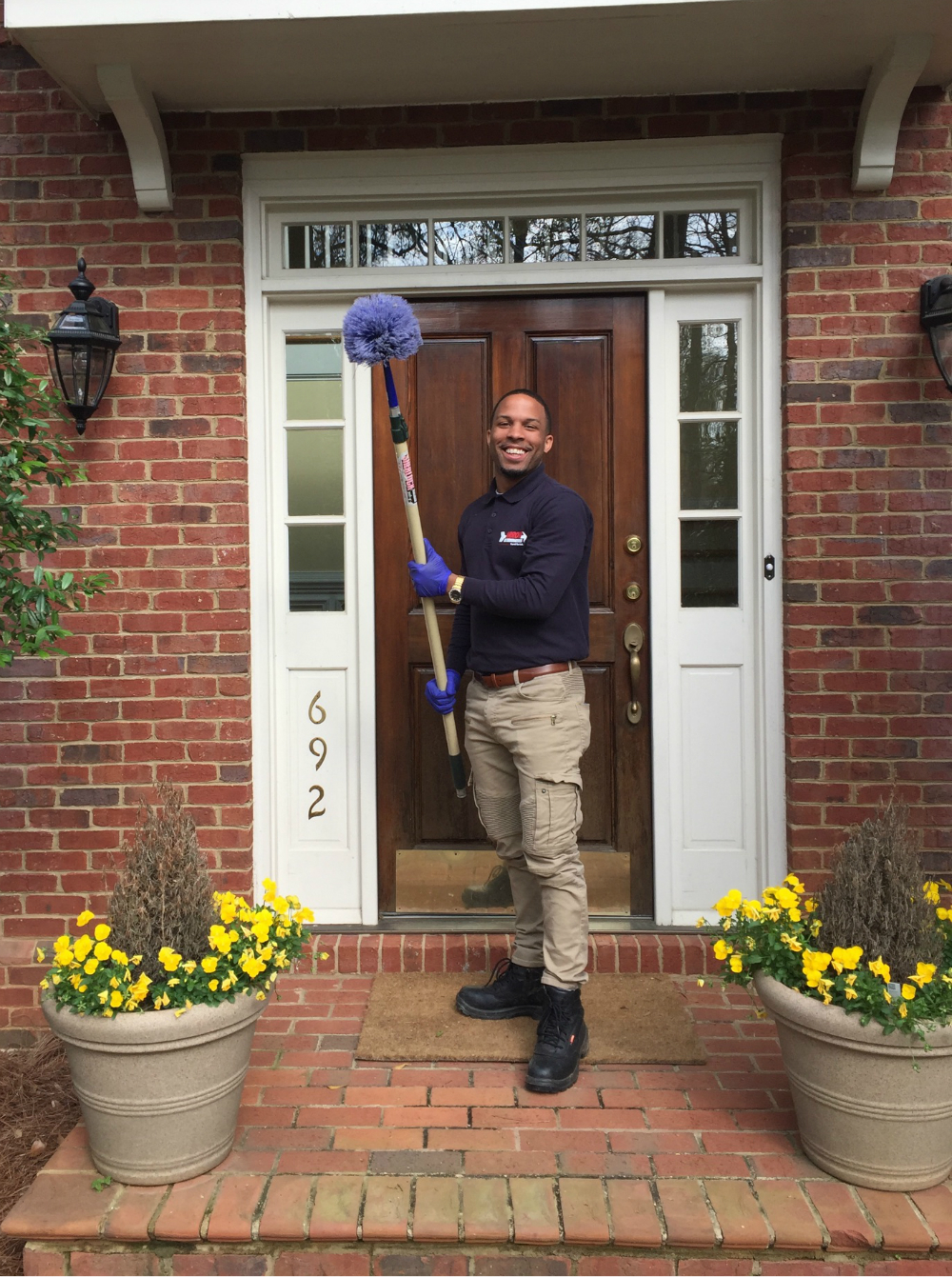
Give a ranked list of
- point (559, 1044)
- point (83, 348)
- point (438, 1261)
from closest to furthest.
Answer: point (438, 1261)
point (559, 1044)
point (83, 348)

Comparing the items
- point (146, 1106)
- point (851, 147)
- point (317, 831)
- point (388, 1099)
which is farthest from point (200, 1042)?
point (851, 147)

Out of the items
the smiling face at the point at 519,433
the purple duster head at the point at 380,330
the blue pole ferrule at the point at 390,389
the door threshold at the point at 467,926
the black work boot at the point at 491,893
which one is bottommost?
the door threshold at the point at 467,926

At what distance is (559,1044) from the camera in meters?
2.85

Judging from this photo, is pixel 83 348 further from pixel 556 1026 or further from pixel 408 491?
pixel 556 1026

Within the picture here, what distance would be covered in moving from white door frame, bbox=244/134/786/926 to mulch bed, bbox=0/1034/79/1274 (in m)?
0.90

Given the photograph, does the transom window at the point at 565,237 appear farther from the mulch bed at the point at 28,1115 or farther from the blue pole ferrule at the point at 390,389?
the mulch bed at the point at 28,1115

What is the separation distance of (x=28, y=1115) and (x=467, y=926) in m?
1.54

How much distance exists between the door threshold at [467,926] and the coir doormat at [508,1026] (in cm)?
18

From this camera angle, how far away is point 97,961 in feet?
7.77

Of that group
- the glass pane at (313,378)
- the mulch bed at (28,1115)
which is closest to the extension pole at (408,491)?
the glass pane at (313,378)

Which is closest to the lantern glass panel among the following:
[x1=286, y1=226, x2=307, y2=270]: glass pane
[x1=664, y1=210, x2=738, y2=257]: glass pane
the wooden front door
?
[x1=664, y1=210, x2=738, y2=257]: glass pane

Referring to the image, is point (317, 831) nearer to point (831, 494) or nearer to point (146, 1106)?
point (146, 1106)

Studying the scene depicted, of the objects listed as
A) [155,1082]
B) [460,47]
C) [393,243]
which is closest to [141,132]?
[393,243]

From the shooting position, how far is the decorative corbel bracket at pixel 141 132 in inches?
123
